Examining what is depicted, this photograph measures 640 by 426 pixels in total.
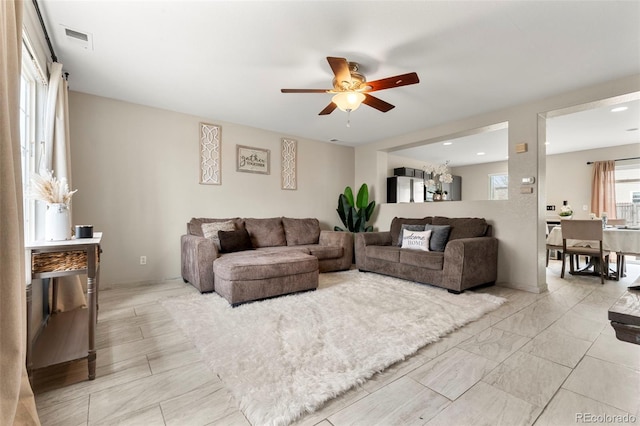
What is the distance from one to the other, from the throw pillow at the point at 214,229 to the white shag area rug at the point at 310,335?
84cm

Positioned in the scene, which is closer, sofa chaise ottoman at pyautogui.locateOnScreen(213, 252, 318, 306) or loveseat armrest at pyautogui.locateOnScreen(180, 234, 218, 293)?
sofa chaise ottoman at pyautogui.locateOnScreen(213, 252, 318, 306)

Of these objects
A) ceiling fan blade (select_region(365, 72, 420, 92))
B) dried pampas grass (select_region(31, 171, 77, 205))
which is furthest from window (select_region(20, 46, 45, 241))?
ceiling fan blade (select_region(365, 72, 420, 92))

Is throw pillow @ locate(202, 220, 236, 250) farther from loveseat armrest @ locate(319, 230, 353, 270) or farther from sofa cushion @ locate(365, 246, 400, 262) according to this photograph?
sofa cushion @ locate(365, 246, 400, 262)

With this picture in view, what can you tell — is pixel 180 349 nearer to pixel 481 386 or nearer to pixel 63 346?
pixel 63 346

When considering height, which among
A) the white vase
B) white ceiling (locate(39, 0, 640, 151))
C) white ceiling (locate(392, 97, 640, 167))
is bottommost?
the white vase

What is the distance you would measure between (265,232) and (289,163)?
1.40m

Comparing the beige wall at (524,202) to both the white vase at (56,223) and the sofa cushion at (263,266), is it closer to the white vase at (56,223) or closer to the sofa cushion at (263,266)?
the sofa cushion at (263,266)

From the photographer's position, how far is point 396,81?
2.31 meters

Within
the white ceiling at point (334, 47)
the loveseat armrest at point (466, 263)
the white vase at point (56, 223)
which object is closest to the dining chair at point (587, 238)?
the loveseat armrest at point (466, 263)

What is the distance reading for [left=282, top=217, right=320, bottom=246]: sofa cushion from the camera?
4.57 m

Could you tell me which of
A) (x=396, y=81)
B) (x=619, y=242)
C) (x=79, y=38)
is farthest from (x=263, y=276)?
(x=619, y=242)

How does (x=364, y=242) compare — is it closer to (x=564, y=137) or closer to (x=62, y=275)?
(x=62, y=275)

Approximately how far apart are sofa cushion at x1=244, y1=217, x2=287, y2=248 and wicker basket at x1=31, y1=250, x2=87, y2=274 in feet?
8.63

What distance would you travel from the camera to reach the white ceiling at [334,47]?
192cm
